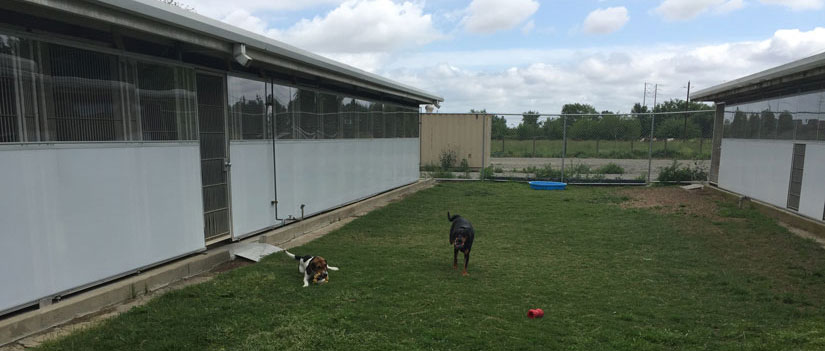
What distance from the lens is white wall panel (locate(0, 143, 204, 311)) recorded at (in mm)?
3609

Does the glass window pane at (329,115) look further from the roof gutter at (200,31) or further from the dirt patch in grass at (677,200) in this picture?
the dirt patch in grass at (677,200)

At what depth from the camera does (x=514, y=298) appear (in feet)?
15.2

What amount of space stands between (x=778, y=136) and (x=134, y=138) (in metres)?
11.5

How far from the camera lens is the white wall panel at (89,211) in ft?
11.8

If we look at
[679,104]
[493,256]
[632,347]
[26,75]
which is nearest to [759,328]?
[632,347]

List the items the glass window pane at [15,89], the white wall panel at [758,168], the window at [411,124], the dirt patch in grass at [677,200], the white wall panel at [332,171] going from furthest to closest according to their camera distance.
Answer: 1. the window at [411,124]
2. the dirt patch in grass at [677,200]
3. the white wall panel at [758,168]
4. the white wall panel at [332,171]
5. the glass window pane at [15,89]

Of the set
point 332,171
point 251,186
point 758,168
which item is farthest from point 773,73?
point 251,186

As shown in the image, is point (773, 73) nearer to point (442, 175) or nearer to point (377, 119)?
point (377, 119)

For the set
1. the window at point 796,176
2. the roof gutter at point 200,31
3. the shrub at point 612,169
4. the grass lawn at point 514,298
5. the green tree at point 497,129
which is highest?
the roof gutter at point 200,31

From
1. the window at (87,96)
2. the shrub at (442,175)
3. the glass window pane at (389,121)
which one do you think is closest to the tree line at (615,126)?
the shrub at (442,175)

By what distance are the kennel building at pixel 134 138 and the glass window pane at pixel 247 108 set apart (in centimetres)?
2

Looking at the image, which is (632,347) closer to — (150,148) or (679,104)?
(150,148)

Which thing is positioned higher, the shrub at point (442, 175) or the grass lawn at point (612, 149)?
the grass lawn at point (612, 149)

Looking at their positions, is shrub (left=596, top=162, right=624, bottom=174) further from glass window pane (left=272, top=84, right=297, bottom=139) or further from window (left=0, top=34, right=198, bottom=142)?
window (left=0, top=34, right=198, bottom=142)
